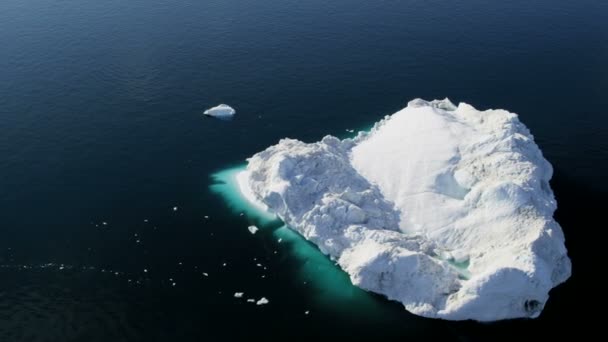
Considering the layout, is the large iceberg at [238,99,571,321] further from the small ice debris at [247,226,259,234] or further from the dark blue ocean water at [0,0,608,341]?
the small ice debris at [247,226,259,234]

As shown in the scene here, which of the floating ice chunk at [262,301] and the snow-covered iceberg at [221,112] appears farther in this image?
the snow-covered iceberg at [221,112]

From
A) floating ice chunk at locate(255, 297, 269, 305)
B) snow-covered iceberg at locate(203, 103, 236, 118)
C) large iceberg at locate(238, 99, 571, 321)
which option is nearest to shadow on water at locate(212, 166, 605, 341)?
large iceberg at locate(238, 99, 571, 321)

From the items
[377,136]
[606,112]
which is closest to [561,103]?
[606,112]

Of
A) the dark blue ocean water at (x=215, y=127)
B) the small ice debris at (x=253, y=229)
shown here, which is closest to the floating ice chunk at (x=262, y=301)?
the dark blue ocean water at (x=215, y=127)

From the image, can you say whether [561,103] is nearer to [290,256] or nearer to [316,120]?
[316,120]

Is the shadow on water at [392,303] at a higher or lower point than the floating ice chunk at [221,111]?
lower

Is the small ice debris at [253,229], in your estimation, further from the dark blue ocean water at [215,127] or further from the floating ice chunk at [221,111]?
the floating ice chunk at [221,111]

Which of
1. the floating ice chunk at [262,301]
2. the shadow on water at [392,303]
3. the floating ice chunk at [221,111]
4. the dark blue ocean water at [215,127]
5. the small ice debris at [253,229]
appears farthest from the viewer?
the floating ice chunk at [221,111]
